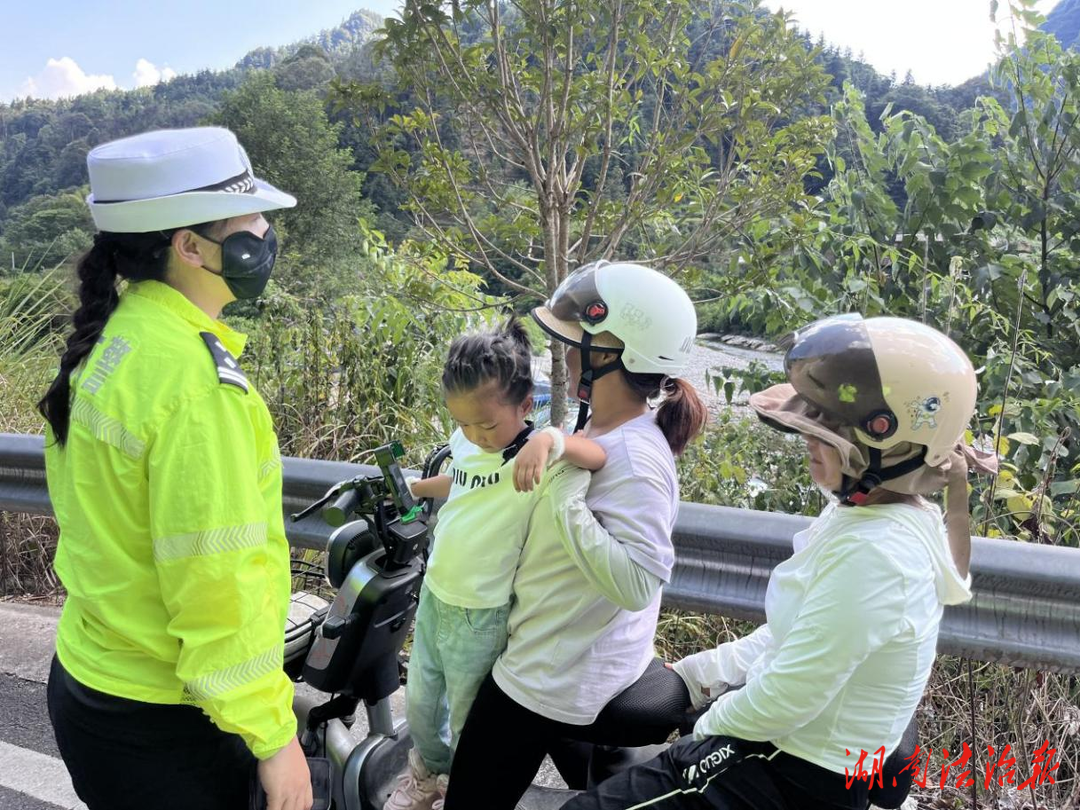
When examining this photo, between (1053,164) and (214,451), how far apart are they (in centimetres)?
448

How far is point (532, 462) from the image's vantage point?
5.36 ft

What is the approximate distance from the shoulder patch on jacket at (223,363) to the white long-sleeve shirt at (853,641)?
1.10 m

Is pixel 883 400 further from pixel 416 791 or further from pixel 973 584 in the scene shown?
pixel 416 791

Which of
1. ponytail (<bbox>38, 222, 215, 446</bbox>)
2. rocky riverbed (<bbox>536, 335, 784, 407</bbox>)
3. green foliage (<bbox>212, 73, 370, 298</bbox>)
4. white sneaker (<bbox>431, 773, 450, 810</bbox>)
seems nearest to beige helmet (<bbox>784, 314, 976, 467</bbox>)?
rocky riverbed (<bbox>536, 335, 784, 407</bbox>)

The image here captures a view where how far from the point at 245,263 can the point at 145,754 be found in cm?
96

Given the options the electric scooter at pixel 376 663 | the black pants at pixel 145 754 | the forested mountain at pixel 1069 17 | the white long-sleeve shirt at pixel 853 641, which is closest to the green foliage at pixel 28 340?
the electric scooter at pixel 376 663

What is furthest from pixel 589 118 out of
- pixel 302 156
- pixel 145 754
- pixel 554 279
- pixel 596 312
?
pixel 302 156

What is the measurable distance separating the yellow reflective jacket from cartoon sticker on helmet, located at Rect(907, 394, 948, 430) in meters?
1.20

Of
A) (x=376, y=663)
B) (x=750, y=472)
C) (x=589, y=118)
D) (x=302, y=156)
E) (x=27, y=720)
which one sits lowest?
(x=27, y=720)

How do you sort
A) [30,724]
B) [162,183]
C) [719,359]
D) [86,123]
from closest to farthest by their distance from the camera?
[162,183] < [30,724] < [719,359] < [86,123]

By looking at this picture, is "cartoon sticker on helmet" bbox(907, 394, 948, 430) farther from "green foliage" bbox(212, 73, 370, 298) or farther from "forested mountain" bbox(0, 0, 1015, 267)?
"green foliage" bbox(212, 73, 370, 298)

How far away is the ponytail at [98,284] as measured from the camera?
56.7 inches

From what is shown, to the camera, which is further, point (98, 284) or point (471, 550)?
point (471, 550)

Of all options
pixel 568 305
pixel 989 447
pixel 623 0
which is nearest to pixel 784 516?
pixel 568 305
